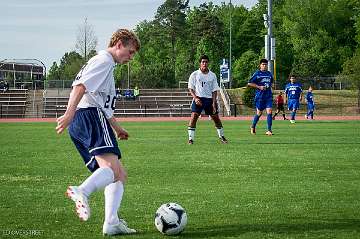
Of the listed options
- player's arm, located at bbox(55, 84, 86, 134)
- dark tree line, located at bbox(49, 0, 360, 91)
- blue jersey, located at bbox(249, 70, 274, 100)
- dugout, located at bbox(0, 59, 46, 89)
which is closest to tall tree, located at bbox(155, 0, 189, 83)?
dark tree line, located at bbox(49, 0, 360, 91)

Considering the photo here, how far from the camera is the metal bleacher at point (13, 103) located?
191 ft

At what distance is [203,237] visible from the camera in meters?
6.31

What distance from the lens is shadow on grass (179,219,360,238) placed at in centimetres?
646

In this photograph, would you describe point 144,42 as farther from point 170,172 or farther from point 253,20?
point 170,172

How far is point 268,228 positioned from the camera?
6.66 meters

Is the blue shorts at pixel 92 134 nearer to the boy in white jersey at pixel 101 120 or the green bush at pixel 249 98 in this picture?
the boy in white jersey at pixel 101 120

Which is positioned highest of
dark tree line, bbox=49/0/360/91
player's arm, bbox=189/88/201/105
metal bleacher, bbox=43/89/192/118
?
dark tree line, bbox=49/0/360/91

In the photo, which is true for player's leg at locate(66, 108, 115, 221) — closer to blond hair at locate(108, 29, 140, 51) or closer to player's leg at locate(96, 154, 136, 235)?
player's leg at locate(96, 154, 136, 235)

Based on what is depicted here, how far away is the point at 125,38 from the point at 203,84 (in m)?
12.4

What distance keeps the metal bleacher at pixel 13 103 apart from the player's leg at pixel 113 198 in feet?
173

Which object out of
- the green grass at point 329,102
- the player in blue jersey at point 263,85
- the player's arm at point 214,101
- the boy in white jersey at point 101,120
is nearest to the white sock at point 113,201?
the boy in white jersey at point 101,120

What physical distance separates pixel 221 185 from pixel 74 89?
3.97 meters

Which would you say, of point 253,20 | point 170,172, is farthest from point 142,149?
point 253,20

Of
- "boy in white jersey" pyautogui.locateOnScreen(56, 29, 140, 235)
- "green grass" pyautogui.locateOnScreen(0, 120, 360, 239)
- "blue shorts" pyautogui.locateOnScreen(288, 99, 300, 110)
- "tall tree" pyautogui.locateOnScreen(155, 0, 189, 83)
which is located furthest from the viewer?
"tall tree" pyautogui.locateOnScreen(155, 0, 189, 83)
